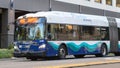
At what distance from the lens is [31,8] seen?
49.1m

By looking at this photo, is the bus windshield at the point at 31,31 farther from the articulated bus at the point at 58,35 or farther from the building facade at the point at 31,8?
the building facade at the point at 31,8

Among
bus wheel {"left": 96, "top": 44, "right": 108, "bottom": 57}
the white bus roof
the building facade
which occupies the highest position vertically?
the building facade

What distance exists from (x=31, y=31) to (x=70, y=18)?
3462mm

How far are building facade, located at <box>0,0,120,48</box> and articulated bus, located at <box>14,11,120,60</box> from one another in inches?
422

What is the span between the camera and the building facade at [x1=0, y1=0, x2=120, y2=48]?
46438mm

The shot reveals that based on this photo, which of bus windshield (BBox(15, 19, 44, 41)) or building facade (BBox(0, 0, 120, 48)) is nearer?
bus windshield (BBox(15, 19, 44, 41))

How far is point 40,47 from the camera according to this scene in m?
26.7

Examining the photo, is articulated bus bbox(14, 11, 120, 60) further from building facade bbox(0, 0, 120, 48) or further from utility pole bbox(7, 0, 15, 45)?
utility pole bbox(7, 0, 15, 45)

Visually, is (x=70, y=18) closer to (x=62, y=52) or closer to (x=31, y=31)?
(x=62, y=52)

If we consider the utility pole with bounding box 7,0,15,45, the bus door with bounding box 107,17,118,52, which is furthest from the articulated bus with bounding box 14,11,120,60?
the utility pole with bounding box 7,0,15,45

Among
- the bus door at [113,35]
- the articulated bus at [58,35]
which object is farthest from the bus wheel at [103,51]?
the bus door at [113,35]

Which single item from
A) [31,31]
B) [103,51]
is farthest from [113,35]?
[31,31]

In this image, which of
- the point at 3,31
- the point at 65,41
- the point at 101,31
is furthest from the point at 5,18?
the point at 65,41

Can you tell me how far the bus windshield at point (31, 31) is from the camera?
2667 centimetres
